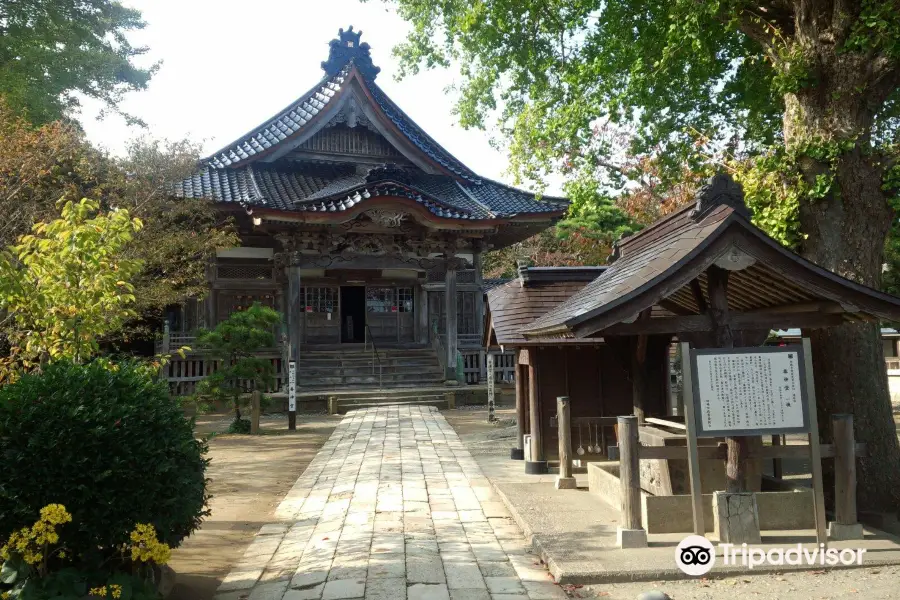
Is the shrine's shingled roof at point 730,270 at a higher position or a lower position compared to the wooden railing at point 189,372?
higher

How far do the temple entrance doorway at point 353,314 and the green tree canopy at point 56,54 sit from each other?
32.4ft

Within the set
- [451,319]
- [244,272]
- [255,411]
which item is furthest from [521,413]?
[244,272]

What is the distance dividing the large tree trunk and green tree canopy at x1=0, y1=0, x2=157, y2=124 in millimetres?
15603

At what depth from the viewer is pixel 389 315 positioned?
20.4m

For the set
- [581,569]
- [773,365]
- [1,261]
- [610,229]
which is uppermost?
[610,229]

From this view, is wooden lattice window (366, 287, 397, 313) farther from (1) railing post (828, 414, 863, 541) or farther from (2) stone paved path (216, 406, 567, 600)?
(1) railing post (828, 414, 863, 541)

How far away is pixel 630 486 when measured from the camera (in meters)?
5.11

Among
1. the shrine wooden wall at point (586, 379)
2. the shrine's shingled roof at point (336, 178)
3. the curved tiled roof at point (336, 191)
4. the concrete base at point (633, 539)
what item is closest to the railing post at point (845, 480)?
the concrete base at point (633, 539)

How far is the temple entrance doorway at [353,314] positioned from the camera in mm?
21344

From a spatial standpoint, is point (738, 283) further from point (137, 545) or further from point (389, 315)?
point (389, 315)

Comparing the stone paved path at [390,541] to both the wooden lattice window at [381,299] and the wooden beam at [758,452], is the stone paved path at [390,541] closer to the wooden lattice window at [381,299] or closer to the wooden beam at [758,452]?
the wooden beam at [758,452]

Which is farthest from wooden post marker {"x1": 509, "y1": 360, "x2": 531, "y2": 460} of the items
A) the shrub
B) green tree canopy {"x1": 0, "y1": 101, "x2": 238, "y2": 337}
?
the shrub

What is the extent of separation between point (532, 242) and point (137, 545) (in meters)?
26.9

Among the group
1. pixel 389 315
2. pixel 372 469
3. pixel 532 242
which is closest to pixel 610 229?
pixel 532 242
